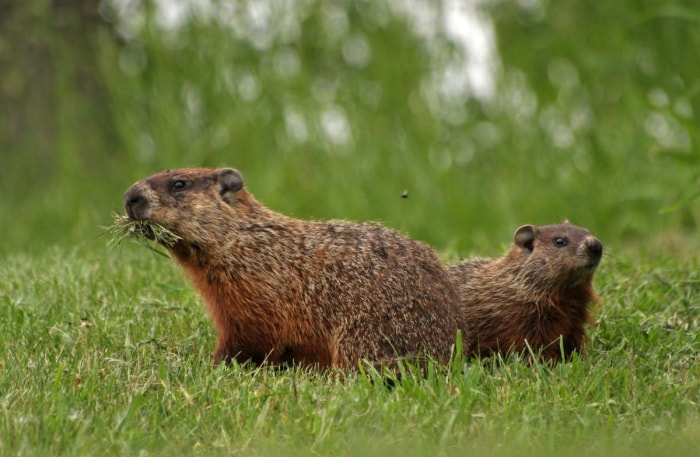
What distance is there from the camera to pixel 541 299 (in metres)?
5.82

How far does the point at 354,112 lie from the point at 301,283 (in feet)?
18.1

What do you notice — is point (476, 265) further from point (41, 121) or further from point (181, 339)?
point (41, 121)

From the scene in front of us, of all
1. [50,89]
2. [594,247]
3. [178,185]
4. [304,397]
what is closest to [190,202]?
[178,185]

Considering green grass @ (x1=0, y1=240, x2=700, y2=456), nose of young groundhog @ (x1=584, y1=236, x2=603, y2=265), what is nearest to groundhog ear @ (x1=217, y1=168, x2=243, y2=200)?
green grass @ (x1=0, y1=240, x2=700, y2=456)

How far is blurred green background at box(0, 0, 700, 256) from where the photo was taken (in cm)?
1012

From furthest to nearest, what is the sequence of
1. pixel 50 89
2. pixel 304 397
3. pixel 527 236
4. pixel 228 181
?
1. pixel 50 89
2. pixel 527 236
3. pixel 228 181
4. pixel 304 397

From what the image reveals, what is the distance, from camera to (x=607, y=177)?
10.3 meters

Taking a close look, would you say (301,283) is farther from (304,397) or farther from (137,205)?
(304,397)

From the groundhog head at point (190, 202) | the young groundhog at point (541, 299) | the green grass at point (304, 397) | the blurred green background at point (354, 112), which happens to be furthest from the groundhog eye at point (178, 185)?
the blurred green background at point (354, 112)

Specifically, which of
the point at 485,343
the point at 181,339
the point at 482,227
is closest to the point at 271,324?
the point at 181,339

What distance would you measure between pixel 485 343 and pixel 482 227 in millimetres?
4325

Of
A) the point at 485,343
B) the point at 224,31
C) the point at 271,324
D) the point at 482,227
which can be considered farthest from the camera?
the point at 224,31

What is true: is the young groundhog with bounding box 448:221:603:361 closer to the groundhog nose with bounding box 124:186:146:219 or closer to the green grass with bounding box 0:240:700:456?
the green grass with bounding box 0:240:700:456

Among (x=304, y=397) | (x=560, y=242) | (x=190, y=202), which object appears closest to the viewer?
(x=304, y=397)
